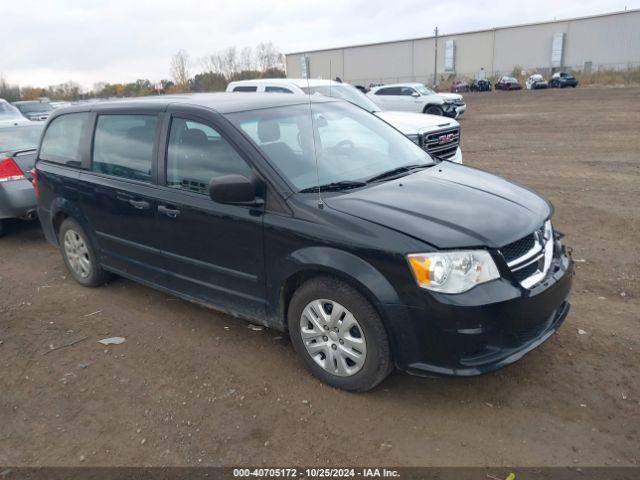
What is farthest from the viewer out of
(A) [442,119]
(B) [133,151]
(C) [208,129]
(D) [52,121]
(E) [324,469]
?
(A) [442,119]

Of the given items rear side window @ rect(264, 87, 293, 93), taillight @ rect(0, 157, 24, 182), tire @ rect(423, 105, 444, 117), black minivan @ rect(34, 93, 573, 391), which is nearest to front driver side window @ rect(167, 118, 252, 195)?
black minivan @ rect(34, 93, 573, 391)

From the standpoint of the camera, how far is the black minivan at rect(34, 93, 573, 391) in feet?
9.73

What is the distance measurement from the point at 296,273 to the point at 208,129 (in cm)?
129

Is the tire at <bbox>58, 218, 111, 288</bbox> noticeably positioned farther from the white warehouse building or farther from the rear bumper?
the white warehouse building

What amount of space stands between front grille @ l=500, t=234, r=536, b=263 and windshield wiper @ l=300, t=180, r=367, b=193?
107 centimetres

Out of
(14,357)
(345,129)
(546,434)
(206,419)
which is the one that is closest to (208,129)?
(345,129)

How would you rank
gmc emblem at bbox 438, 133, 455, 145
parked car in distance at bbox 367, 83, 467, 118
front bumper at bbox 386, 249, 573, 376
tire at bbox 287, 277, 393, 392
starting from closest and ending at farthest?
front bumper at bbox 386, 249, 573, 376
tire at bbox 287, 277, 393, 392
gmc emblem at bbox 438, 133, 455, 145
parked car in distance at bbox 367, 83, 467, 118

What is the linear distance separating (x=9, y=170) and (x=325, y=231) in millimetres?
5500

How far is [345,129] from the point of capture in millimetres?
4426

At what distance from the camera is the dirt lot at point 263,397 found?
9.62 ft

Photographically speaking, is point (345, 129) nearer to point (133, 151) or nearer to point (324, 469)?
point (133, 151)

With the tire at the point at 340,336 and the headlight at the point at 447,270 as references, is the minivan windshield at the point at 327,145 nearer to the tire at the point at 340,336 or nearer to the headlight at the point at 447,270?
the tire at the point at 340,336

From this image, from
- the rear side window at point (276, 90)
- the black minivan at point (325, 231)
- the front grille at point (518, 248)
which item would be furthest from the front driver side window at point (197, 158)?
the rear side window at point (276, 90)

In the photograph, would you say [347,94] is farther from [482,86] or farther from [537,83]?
[482,86]
